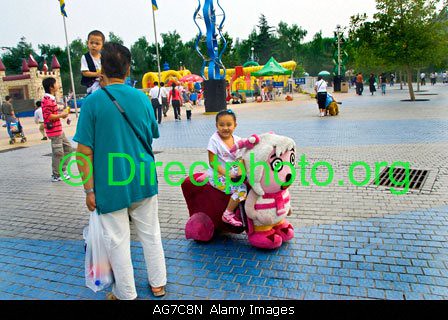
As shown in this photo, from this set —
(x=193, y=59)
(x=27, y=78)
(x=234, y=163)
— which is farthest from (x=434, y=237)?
(x=193, y=59)

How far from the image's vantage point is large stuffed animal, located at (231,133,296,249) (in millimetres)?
3449

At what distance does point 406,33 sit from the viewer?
708 inches

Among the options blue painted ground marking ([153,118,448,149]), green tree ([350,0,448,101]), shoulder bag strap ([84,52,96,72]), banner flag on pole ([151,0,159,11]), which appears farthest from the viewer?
banner flag on pole ([151,0,159,11])

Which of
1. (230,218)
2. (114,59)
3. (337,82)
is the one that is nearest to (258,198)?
(230,218)

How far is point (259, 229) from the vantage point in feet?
12.5

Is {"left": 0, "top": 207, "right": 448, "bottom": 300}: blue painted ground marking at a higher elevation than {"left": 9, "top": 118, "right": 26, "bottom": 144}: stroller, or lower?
lower

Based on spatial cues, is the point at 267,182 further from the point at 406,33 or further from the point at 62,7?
the point at 62,7

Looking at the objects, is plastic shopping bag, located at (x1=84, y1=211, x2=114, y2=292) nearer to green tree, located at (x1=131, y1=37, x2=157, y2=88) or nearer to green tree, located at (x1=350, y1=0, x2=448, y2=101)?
green tree, located at (x1=350, y1=0, x2=448, y2=101)

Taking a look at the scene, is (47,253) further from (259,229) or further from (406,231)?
(406,231)

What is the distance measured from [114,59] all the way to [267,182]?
1.64 m

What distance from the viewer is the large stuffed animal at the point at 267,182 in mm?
3449

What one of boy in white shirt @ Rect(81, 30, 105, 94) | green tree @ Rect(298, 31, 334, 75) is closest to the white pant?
boy in white shirt @ Rect(81, 30, 105, 94)

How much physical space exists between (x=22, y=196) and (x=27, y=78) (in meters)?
40.3

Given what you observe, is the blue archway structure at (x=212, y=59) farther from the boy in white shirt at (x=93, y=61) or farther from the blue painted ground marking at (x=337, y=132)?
the boy in white shirt at (x=93, y=61)
